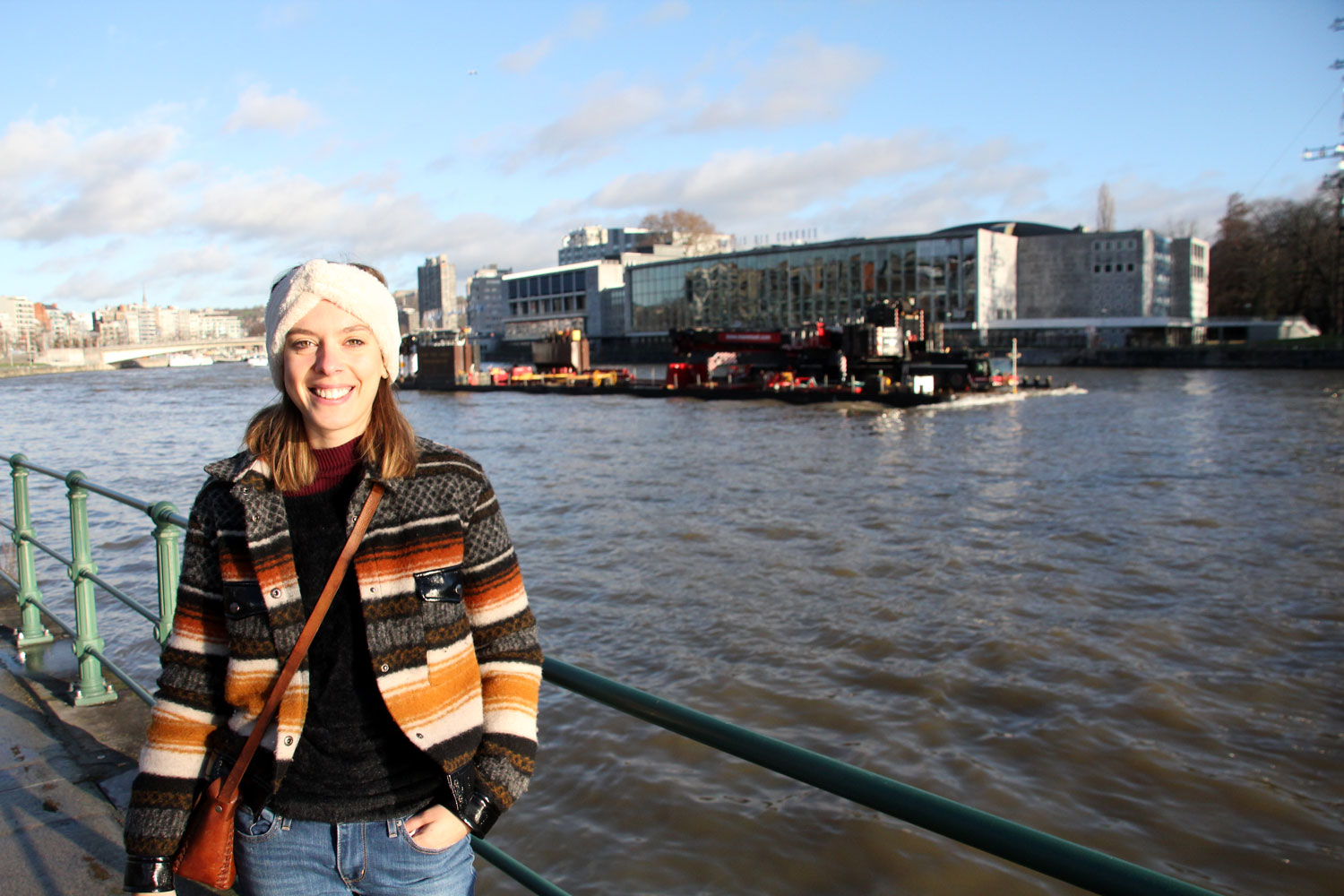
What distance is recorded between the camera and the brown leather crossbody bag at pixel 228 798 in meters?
1.82

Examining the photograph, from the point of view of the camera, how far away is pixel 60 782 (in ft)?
13.0

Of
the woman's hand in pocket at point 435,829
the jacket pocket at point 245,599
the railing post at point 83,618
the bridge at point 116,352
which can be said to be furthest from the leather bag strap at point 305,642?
the bridge at point 116,352

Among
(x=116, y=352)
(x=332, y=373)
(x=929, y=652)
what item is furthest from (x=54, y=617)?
(x=116, y=352)

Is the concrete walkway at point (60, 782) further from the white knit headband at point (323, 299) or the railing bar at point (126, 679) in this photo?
the white knit headband at point (323, 299)

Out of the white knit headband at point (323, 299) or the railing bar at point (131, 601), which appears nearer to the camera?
the white knit headband at point (323, 299)

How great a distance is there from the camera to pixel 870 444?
31.7 m

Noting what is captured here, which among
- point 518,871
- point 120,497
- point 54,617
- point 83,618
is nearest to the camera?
point 518,871

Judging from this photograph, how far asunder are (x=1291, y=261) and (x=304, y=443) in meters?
98.5

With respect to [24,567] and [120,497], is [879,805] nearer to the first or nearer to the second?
[120,497]

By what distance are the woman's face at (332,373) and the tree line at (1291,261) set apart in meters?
88.0

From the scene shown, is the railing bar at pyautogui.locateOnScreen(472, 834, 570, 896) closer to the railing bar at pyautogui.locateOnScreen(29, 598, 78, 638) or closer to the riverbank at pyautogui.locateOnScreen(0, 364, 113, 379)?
the railing bar at pyautogui.locateOnScreen(29, 598, 78, 638)

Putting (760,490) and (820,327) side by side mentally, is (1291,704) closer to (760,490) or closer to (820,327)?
(760,490)

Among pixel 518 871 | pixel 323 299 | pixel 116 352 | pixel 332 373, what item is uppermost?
pixel 116 352

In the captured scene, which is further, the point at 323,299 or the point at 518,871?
the point at 518,871
